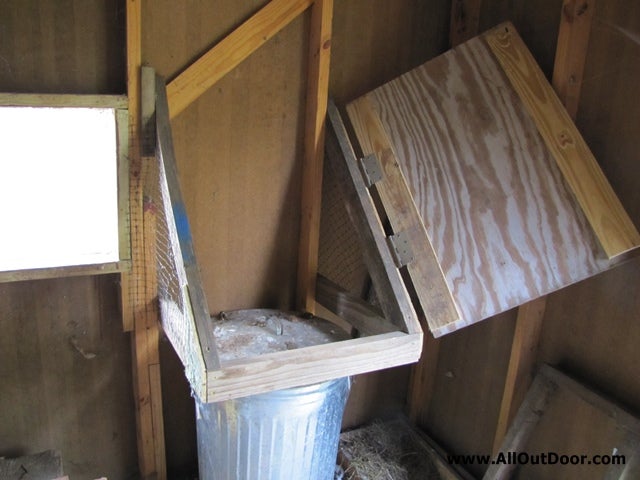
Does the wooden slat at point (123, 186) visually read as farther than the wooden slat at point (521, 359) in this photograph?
No

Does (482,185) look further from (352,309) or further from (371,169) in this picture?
(352,309)

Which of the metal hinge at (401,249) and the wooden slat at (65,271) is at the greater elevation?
the metal hinge at (401,249)

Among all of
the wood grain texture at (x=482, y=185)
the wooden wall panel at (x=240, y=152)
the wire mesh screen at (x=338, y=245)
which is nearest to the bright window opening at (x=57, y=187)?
the wooden wall panel at (x=240, y=152)

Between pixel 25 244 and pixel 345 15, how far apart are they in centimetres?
121

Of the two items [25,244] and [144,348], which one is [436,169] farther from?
[25,244]

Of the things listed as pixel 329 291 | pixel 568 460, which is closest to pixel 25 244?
pixel 329 291

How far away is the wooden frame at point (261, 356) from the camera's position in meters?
1.28

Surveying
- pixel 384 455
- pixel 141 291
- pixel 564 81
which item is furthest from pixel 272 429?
pixel 564 81

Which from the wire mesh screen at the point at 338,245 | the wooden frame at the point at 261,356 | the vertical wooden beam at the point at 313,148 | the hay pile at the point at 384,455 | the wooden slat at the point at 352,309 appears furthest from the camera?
the hay pile at the point at 384,455

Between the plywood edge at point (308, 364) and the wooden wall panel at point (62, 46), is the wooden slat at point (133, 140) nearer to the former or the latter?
the wooden wall panel at point (62, 46)

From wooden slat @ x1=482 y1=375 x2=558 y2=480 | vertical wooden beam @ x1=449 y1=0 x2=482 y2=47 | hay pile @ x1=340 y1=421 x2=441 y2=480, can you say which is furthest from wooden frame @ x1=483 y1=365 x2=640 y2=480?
vertical wooden beam @ x1=449 y1=0 x2=482 y2=47

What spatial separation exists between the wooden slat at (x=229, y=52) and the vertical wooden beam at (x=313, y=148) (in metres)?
0.09

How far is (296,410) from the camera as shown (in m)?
1.57

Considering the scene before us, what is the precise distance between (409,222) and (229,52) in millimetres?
736
